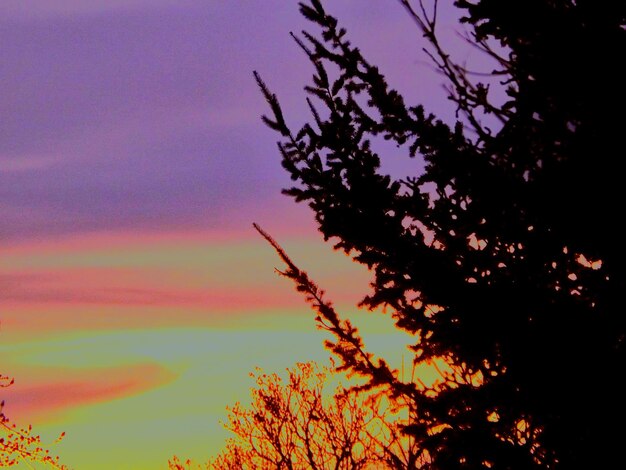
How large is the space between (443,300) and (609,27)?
2.43m

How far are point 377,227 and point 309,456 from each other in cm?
2719

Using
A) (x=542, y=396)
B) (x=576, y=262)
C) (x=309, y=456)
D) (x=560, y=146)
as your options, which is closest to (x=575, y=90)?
(x=560, y=146)

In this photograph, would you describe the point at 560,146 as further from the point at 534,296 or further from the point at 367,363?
the point at 367,363

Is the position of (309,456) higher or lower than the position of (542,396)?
higher

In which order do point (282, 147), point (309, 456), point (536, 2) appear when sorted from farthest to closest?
point (309, 456) → point (282, 147) → point (536, 2)

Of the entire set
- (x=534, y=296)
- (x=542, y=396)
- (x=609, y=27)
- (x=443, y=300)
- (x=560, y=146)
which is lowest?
(x=542, y=396)

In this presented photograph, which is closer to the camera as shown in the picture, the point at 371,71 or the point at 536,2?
the point at 536,2

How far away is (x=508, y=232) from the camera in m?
6.10

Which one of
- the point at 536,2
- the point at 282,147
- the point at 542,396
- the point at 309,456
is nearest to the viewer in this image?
the point at 542,396

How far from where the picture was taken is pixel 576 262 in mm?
6117

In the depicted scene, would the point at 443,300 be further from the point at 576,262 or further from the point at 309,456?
the point at 309,456

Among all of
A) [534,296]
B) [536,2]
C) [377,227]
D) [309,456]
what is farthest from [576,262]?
[309,456]

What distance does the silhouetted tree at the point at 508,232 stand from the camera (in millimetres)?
5488

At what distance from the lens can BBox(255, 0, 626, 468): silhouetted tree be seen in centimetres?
549
